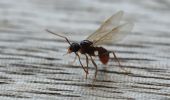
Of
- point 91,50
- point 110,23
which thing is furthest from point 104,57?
point 110,23

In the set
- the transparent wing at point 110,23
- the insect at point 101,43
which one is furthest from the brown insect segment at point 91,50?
the transparent wing at point 110,23

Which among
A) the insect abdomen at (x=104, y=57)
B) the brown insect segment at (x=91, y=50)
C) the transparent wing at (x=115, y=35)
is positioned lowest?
the insect abdomen at (x=104, y=57)

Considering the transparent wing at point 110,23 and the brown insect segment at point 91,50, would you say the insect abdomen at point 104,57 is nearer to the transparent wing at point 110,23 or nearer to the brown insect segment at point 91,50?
the brown insect segment at point 91,50

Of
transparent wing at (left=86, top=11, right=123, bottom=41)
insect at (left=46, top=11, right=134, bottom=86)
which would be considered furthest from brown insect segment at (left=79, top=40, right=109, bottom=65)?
transparent wing at (left=86, top=11, right=123, bottom=41)

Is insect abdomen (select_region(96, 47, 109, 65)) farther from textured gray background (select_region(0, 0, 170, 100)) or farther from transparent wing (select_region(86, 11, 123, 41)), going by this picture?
transparent wing (select_region(86, 11, 123, 41))

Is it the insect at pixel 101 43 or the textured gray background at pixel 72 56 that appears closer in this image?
the textured gray background at pixel 72 56

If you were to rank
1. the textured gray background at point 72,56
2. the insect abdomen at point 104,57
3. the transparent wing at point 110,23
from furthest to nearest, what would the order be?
the transparent wing at point 110,23 → the insect abdomen at point 104,57 → the textured gray background at point 72,56

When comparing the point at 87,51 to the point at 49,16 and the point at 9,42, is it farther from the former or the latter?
the point at 49,16

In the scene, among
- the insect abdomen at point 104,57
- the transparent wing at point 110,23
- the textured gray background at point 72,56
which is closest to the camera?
the textured gray background at point 72,56
